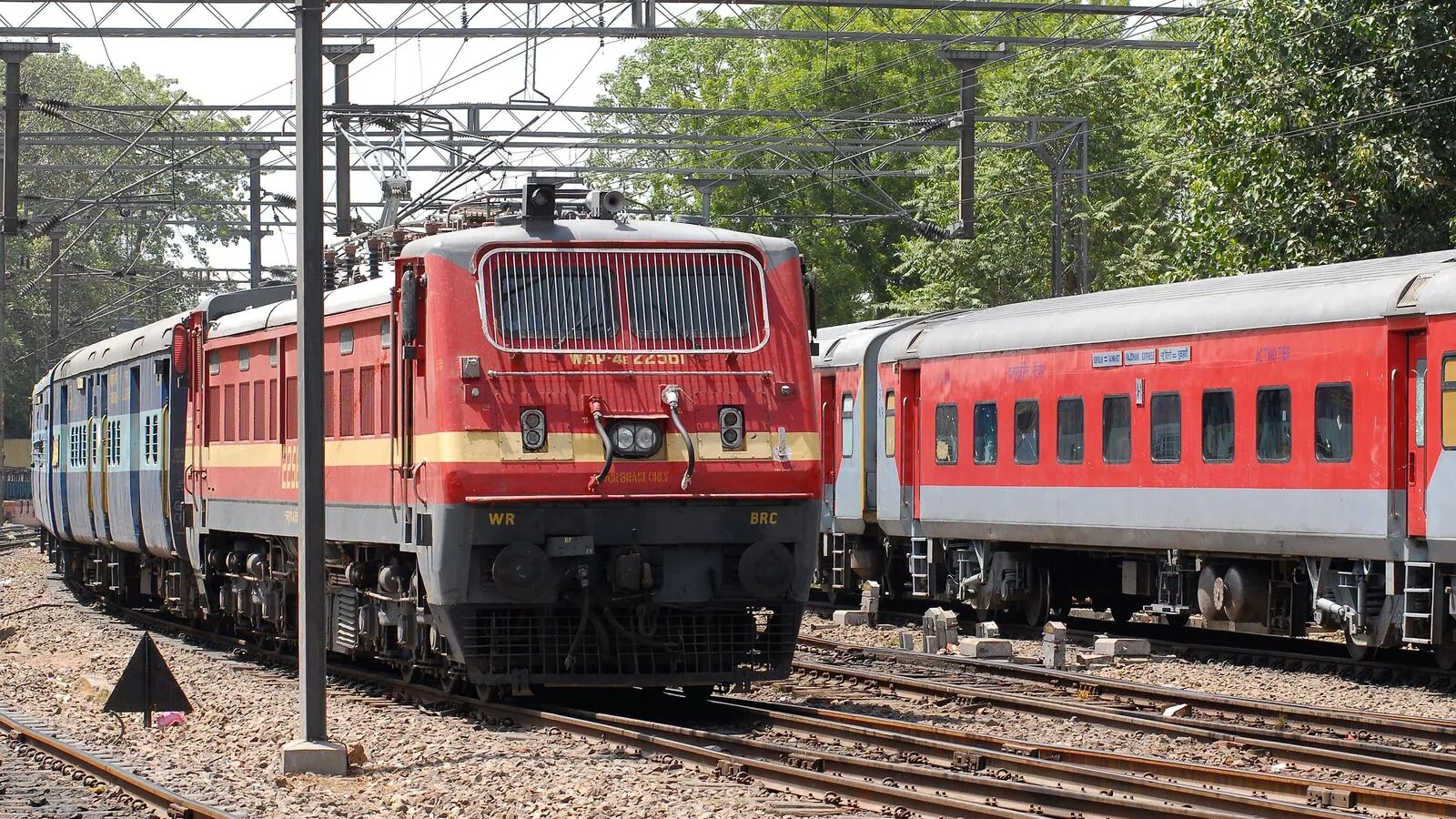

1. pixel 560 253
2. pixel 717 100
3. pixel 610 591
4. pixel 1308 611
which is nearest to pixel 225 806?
pixel 610 591


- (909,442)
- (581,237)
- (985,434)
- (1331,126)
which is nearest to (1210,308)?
(985,434)

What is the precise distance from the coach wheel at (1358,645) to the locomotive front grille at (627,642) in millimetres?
6005

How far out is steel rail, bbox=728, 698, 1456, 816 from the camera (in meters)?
10.5

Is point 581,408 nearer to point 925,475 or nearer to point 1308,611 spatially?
point 1308,611

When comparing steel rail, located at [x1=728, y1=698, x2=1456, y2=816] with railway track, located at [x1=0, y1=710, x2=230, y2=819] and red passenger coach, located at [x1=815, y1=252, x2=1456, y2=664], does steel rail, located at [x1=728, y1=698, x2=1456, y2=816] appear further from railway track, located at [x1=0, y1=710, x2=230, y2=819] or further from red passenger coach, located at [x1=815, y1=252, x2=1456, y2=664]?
red passenger coach, located at [x1=815, y1=252, x2=1456, y2=664]

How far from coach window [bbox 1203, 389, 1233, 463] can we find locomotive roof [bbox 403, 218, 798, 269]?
6.29 metres

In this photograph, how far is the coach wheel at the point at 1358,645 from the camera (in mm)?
18078

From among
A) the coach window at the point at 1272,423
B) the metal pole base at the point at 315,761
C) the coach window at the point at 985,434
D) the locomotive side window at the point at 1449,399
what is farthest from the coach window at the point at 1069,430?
the metal pole base at the point at 315,761

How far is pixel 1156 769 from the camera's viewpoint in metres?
11.8

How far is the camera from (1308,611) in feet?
66.0

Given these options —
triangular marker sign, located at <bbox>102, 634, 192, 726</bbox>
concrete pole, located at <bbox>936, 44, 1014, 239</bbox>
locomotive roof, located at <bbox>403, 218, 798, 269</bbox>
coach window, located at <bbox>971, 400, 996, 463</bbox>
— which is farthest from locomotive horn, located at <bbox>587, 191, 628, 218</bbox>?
concrete pole, located at <bbox>936, 44, 1014, 239</bbox>

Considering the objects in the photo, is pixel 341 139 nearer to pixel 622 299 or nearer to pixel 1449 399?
pixel 622 299

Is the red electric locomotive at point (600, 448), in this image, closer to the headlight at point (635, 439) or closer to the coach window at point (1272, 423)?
the headlight at point (635, 439)

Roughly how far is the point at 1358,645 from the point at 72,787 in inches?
439
